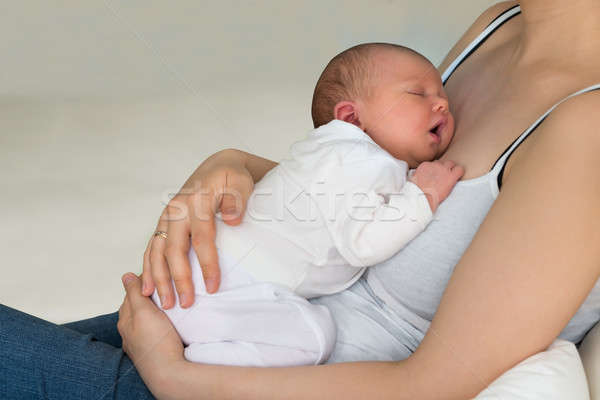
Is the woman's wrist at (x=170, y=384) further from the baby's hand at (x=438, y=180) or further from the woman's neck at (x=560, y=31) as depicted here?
the woman's neck at (x=560, y=31)

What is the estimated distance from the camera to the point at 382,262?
3.73ft

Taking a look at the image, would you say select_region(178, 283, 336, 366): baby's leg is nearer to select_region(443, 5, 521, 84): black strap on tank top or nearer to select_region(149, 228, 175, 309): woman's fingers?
select_region(149, 228, 175, 309): woman's fingers

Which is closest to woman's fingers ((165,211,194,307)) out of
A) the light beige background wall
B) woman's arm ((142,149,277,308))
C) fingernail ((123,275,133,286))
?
woman's arm ((142,149,277,308))

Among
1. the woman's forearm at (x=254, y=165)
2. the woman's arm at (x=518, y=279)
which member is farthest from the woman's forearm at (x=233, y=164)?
the woman's arm at (x=518, y=279)

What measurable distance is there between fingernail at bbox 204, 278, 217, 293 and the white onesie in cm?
2

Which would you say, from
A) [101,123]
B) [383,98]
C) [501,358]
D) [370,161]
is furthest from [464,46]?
[101,123]

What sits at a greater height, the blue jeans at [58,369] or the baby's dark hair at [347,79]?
the baby's dark hair at [347,79]

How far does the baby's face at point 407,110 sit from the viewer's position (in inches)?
50.8

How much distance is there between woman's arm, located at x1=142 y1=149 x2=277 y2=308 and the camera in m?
1.15

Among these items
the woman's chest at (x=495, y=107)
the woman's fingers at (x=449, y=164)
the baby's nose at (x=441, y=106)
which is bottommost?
the woman's fingers at (x=449, y=164)

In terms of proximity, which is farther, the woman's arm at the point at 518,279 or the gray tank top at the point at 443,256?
the gray tank top at the point at 443,256

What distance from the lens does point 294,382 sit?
3.26 feet

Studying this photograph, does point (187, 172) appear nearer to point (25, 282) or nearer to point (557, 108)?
point (25, 282)

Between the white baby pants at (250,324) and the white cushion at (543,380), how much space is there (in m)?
0.29
